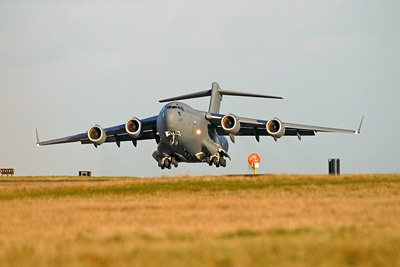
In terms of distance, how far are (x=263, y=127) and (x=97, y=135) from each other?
40.8 ft

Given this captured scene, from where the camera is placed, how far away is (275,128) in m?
40.1

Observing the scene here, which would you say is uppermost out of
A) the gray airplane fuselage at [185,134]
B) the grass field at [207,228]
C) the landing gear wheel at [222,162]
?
the gray airplane fuselage at [185,134]

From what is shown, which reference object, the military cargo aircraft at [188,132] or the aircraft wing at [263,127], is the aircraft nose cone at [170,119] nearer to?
the military cargo aircraft at [188,132]

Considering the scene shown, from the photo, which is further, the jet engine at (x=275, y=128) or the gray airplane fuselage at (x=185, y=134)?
the jet engine at (x=275, y=128)

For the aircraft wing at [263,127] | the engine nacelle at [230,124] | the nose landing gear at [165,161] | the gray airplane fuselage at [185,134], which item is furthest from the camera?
the nose landing gear at [165,161]

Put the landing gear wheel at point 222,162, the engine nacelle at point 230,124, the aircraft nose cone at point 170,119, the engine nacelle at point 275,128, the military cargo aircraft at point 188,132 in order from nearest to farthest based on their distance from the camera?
the aircraft nose cone at point 170,119 < the military cargo aircraft at point 188,132 < the engine nacelle at point 275,128 < the engine nacelle at point 230,124 < the landing gear wheel at point 222,162

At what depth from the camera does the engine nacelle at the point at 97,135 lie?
41.8m

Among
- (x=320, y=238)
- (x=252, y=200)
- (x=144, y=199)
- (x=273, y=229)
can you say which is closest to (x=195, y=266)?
(x=320, y=238)

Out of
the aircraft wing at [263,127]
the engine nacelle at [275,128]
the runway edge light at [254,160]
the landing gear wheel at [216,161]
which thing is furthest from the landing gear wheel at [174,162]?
the engine nacelle at [275,128]

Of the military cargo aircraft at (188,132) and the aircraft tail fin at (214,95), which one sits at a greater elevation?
the aircraft tail fin at (214,95)

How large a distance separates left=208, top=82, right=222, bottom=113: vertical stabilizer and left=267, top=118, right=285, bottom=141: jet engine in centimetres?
1087

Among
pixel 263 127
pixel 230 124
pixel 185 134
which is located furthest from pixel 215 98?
pixel 185 134

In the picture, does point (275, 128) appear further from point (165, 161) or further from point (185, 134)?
point (165, 161)

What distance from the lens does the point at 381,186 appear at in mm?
23312
